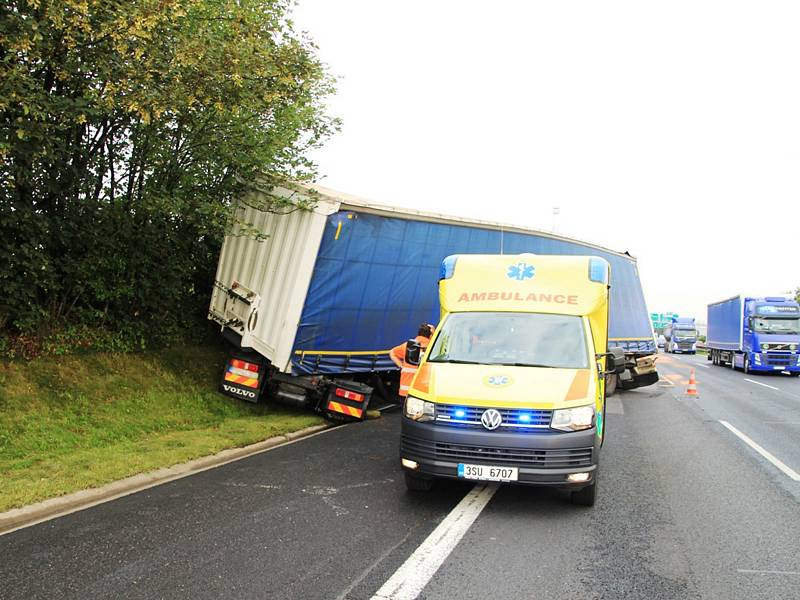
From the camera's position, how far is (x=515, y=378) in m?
6.15

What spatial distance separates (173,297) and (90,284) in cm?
166

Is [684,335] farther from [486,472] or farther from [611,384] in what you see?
[486,472]

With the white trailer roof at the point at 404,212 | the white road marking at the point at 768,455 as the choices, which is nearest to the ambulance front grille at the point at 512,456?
the white road marking at the point at 768,455

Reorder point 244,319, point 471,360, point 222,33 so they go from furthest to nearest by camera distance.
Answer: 1. point 244,319
2. point 222,33
3. point 471,360

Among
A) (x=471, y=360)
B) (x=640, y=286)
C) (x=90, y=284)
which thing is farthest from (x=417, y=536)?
(x=640, y=286)

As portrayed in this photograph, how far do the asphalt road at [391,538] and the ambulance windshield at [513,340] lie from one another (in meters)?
1.34

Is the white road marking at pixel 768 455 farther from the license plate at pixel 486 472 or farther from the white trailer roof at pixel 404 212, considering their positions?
the white trailer roof at pixel 404 212

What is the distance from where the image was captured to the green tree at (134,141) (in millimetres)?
7562

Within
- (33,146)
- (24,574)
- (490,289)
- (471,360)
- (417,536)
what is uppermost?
(33,146)

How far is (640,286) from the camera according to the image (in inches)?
766

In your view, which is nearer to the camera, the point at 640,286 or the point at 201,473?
the point at 201,473

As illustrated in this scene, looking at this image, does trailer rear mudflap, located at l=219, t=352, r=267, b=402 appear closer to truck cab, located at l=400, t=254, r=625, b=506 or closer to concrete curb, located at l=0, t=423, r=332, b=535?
concrete curb, located at l=0, t=423, r=332, b=535

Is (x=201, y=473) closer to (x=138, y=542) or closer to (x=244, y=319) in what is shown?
(x=138, y=542)

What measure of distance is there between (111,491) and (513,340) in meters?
4.26
